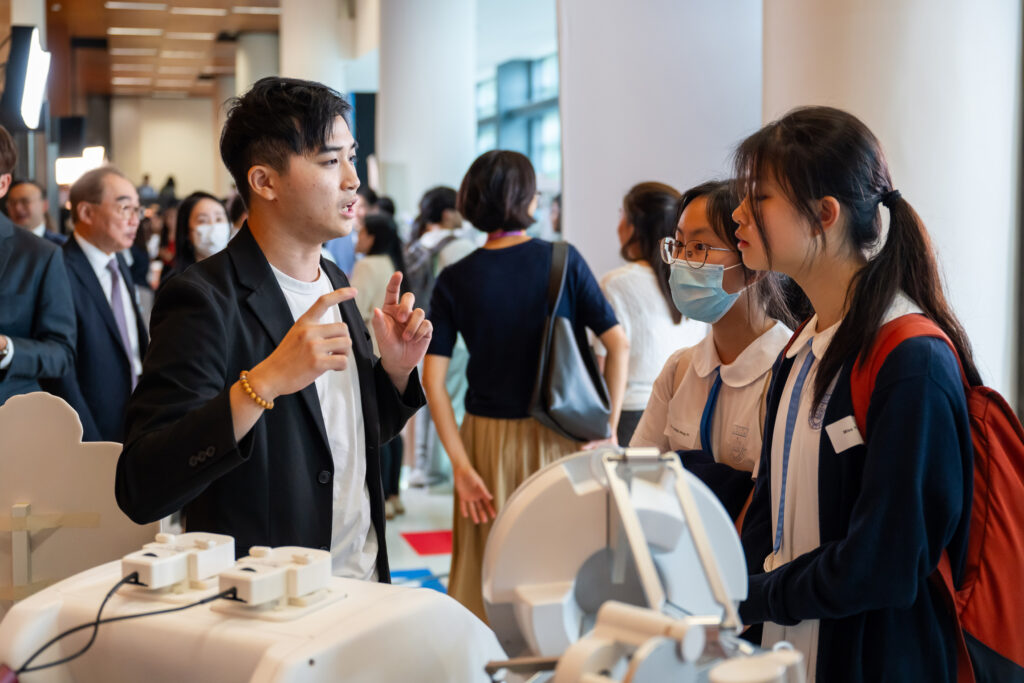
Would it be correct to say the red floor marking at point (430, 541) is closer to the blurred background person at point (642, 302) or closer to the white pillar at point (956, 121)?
the blurred background person at point (642, 302)

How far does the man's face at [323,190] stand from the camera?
1.66m

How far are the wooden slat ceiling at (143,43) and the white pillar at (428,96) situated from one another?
4839 mm

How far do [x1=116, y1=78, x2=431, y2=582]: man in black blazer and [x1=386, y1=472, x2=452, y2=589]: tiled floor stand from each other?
7.90 feet

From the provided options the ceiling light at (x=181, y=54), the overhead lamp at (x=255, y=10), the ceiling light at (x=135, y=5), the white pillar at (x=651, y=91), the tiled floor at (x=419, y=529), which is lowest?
the tiled floor at (x=419, y=529)

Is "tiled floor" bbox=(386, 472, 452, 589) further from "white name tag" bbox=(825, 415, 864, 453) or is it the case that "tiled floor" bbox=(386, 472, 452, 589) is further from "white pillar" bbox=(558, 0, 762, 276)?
"white name tag" bbox=(825, 415, 864, 453)

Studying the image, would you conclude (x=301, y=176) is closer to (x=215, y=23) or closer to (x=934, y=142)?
(x=934, y=142)

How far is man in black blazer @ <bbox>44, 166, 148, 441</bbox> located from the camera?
10.8ft

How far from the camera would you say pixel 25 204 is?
5.83 metres

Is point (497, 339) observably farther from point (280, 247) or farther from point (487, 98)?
point (487, 98)

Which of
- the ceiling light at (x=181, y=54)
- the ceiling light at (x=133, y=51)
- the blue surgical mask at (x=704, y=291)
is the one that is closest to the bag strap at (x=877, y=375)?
the blue surgical mask at (x=704, y=291)

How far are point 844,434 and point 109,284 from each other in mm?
3057

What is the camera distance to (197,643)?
103cm

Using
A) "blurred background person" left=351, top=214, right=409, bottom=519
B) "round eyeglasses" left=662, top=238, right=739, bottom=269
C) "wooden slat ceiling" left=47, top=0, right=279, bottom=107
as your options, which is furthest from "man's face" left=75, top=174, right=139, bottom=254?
"wooden slat ceiling" left=47, top=0, right=279, bottom=107

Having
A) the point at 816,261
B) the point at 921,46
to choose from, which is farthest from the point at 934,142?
the point at 816,261
